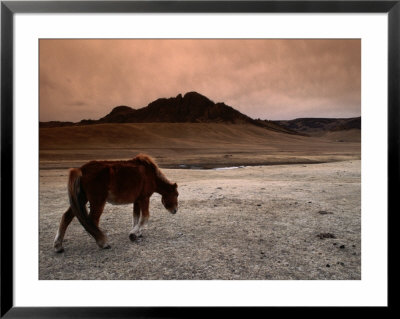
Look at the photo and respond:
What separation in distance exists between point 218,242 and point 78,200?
1946mm

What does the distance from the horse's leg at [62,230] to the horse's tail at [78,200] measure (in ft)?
0.54

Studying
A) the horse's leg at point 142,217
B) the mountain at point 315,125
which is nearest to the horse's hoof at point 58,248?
the horse's leg at point 142,217

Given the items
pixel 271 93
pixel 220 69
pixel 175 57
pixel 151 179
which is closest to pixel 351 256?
pixel 271 93

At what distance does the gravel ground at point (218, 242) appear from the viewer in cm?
250

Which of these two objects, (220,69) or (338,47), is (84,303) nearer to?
(220,69)

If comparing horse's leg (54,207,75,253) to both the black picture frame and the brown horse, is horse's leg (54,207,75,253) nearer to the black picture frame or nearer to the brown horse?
the brown horse

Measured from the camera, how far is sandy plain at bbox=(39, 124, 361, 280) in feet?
8.28

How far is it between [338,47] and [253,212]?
9.30 ft

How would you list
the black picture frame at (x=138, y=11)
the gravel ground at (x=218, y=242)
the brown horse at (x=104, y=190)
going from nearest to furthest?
the black picture frame at (x=138, y=11) < the gravel ground at (x=218, y=242) < the brown horse at (x=104, y=190)

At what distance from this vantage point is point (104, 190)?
2.67 meters

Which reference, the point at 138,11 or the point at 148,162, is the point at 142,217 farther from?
the point at 138,11

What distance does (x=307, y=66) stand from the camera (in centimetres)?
313

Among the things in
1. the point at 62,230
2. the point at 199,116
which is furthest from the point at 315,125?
the point at 62,230

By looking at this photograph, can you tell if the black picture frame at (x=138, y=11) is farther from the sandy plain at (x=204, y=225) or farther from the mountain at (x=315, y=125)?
the mountain at (x=315, y=125)
